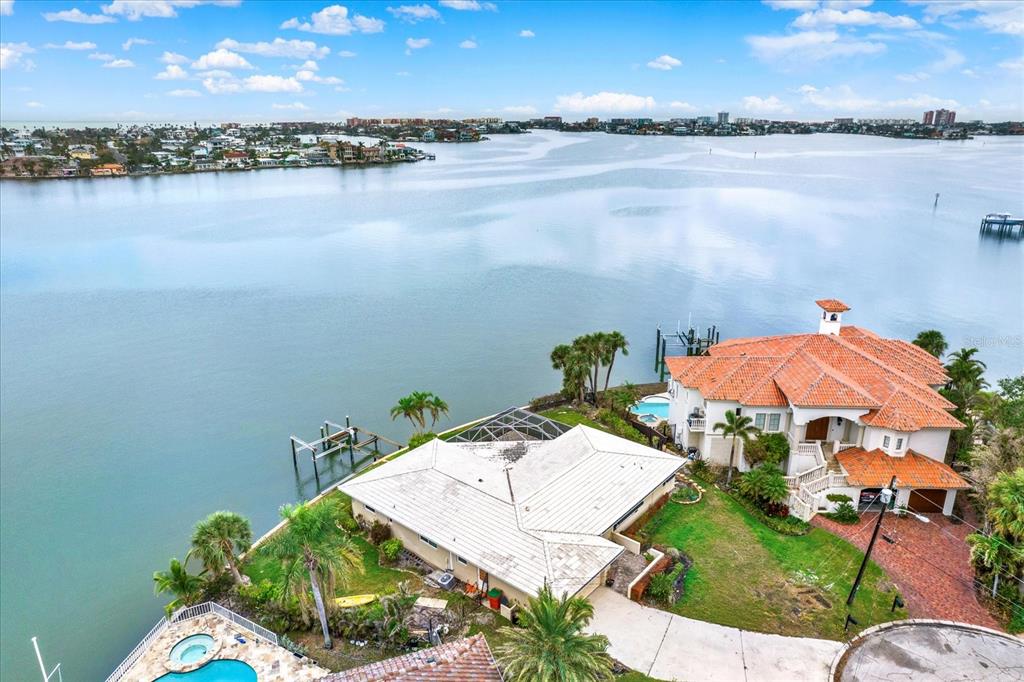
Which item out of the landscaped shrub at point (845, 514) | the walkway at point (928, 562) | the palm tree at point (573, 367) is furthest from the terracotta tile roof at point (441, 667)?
the palm tree at point (573, 367)

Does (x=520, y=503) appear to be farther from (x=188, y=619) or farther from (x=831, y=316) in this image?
(x=831, y=316)

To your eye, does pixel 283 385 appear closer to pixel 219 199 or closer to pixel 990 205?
pixel 219 199

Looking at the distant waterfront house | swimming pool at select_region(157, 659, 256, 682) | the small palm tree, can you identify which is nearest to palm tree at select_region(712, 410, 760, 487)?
the distant waterfront house

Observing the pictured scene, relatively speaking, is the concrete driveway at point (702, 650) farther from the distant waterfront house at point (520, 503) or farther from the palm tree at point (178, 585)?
the palm tree at point (178, 585)

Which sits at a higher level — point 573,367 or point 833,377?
point 833,377

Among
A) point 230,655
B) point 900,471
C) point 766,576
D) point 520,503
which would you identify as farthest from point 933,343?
point 230,655

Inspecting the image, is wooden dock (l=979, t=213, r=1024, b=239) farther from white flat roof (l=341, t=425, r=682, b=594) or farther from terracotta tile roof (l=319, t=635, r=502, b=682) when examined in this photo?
terracotta tile roof (l=319, t=635, r=502, b=682)

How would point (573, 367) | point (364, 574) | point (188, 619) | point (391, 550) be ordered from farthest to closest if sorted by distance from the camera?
1. point (573, 367)
2. point (391, 550)
3. point (364, 574)
4. point (188, 619)
